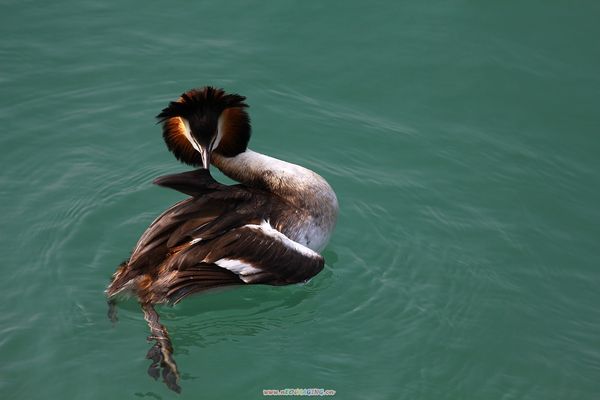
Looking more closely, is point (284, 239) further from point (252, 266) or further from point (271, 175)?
point (271, 175)

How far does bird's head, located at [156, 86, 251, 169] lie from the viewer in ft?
24.0

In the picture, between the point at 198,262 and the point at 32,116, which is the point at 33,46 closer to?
the point at 32,116

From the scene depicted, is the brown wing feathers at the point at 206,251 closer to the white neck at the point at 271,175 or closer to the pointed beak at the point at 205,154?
the pointed beak at the point at 205,154

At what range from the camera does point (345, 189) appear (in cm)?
859

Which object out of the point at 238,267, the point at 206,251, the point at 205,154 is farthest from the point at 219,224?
the point at 205,154

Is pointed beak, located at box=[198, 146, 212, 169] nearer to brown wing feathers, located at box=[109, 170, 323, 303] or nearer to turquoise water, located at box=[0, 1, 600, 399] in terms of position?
brown wing feathers, located at box=[109, 170, 323, 303]

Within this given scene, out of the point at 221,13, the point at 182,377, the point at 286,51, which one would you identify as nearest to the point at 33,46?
the point at 221,13

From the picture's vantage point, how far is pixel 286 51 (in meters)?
10.3

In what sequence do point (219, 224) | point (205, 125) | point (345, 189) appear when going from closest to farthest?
point (219, 224), point (205, 125), point (345, 189)

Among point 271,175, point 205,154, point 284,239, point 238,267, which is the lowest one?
point 238,267

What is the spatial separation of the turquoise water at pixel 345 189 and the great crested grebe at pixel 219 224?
0.28m

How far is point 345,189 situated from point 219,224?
1.90 m

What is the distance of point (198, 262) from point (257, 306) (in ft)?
2.41

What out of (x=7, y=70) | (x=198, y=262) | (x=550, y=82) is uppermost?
(x=550, y=82)
